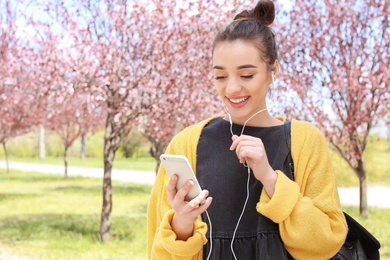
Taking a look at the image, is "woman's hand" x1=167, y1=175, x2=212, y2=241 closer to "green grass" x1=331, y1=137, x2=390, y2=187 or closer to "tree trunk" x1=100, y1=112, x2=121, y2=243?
"tree trunk" x1=100, y1=112, x2=121, y2=243

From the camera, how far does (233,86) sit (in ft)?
4.86

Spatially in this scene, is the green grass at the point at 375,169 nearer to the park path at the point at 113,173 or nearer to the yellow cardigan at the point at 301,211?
the park path at the point at 113,173

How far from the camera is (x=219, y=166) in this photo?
61.8 inches

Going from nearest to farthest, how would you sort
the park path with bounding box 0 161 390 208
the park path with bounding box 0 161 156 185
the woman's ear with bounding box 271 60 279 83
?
the woman's ear with bounding box 271 60 279 83 < the park path with bounding box 0 161 390 208 < the park path with bounding box 0 161 156 185

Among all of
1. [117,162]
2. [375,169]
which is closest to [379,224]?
[375,169]

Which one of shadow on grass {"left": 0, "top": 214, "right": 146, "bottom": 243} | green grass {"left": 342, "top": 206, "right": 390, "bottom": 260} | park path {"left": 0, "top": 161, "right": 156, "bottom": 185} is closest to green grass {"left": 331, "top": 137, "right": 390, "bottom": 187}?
green grass {"left": 342, "top": 206, "right": 390, "bottom": 260}

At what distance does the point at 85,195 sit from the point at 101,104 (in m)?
6.26

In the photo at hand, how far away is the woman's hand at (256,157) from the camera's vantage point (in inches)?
52.9

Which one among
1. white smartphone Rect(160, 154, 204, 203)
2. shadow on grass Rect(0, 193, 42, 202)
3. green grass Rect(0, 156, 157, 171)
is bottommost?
green grass Rect(0, 156, 157, 171)

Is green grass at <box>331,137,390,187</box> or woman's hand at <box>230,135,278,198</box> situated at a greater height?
woman's hand at <box>230,135,278,198</box>

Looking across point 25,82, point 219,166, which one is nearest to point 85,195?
point 25,82

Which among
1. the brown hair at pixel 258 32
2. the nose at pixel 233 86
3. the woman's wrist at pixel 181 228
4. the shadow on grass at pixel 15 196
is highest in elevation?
the brown hair at pixel 258 32

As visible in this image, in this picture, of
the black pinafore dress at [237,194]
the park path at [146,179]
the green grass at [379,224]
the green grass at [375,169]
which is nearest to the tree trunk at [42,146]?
the park path at [146,179]

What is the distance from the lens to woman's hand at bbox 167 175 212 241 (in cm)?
139
